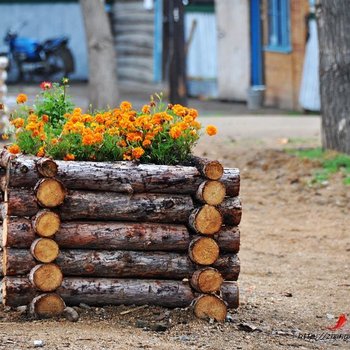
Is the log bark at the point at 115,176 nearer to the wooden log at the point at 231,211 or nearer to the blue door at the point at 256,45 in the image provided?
the wooden log at the point at 231,211

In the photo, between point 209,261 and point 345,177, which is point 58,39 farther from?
point 209,261

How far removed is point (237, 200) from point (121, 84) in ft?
69.3

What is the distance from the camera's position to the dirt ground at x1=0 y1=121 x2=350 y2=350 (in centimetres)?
622

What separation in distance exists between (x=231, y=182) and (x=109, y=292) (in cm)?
92

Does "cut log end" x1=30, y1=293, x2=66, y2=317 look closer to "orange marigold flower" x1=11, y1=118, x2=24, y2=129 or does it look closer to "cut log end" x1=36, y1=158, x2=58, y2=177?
"cut log end" x1=36, y1=158, x2=58, y2=177

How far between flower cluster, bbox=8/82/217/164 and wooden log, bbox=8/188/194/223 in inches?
10.7

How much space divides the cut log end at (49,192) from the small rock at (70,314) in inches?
22.9

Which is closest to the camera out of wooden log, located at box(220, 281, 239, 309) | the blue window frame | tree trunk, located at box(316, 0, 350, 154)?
wooden log, located at box(220, 281, 239, 309)

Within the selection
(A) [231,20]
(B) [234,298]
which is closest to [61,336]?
(B) [234,298]

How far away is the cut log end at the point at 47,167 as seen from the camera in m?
6.37

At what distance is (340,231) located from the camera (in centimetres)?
1050

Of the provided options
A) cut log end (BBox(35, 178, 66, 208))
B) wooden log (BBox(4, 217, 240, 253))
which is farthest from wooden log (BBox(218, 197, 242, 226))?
cut log end (BBox(35, 178, 66, 208))

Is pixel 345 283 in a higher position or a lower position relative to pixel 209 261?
lower

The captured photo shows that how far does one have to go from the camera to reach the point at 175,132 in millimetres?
6750
